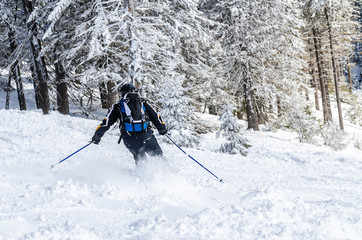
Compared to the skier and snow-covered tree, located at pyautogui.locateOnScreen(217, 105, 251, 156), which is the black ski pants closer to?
the skier

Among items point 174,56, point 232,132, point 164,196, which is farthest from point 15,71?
point 164,196

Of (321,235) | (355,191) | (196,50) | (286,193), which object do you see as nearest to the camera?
(321,235)

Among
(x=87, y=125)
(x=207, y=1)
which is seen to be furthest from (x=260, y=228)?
(x=207, y=1)

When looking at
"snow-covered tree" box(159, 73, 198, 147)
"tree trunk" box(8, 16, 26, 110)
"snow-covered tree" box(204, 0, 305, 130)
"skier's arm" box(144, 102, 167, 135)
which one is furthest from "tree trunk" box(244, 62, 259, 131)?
"skier's arm" box(144, 102, 167, 135)

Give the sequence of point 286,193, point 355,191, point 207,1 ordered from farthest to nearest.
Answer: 1. point 207,1
2. point 355,191
3. point 286,193

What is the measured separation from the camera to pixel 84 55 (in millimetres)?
14406

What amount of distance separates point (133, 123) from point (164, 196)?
1.84m

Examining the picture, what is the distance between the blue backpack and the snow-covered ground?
792mm

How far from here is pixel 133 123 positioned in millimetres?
6195

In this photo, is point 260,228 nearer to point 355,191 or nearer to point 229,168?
point 355,191

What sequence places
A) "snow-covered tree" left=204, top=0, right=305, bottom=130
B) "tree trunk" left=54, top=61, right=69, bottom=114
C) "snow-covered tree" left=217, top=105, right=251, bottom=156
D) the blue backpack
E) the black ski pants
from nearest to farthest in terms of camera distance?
1. the blue backpack
2. the black ski pants
3. "snow-covered tree" left=217, top=105, right=251, bottom=156
4. "tree trunk" left=54, top=61, right=69, bottom=114
5. "snow-covered tree" left=204, top=0, right=305, bottom=130

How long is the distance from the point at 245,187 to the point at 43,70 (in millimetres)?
10588

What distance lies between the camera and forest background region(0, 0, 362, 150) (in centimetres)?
1211

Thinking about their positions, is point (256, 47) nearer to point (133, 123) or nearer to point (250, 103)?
point (250, 103)
